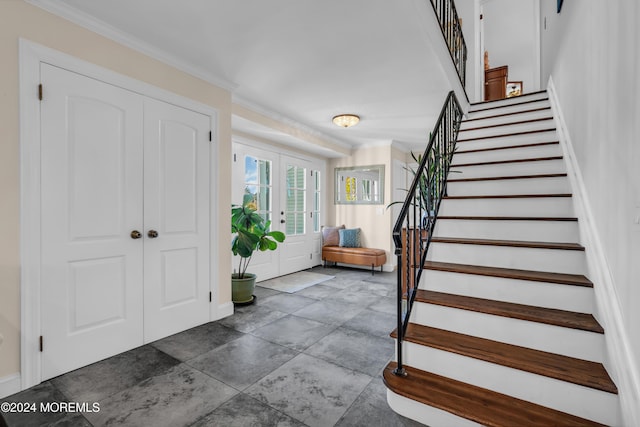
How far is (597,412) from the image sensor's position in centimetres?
126

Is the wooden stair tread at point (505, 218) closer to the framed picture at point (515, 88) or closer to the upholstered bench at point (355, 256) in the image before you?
the upholstered bench at point (355, 256)

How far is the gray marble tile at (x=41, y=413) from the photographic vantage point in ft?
5.01

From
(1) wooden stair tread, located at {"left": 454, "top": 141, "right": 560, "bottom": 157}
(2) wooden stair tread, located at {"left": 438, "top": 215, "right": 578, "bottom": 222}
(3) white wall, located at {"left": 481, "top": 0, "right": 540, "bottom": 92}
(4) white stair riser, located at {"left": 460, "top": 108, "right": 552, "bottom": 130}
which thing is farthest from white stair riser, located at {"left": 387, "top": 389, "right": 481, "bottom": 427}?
(3) white wall, located at {"left": 481, "top": 0, "right": 540, "bottom": 92}

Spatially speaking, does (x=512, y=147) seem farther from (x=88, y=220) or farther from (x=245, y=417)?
(x=88, y=220)

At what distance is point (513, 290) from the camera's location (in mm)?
1815

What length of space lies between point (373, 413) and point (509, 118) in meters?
3.78

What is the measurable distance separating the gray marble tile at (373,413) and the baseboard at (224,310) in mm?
1750

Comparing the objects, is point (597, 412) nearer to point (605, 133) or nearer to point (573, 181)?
point (605, 133)

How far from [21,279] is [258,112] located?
277 cm

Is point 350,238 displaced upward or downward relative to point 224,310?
upward

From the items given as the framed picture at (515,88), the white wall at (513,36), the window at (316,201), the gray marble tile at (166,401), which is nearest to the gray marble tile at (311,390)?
the gray marble tile at (166,401)

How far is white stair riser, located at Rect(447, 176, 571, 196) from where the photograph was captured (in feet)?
7.93

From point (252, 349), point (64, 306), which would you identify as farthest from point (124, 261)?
point (252, 349)

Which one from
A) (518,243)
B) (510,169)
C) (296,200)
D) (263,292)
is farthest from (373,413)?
(296,200)
